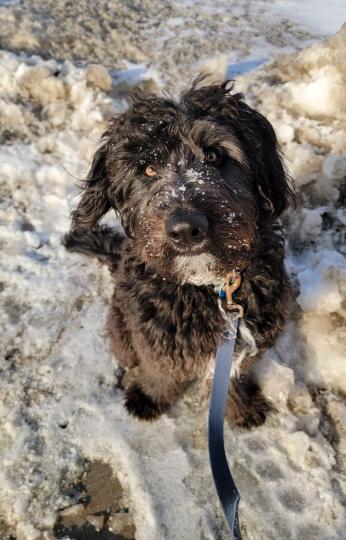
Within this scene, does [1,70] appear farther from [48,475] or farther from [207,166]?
[48,475]

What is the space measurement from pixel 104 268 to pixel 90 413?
1.26m

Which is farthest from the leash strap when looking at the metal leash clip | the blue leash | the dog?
the dog

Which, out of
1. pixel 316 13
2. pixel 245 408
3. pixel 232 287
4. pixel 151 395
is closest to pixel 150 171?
pixel 232 287

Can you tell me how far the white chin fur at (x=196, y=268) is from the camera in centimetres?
209

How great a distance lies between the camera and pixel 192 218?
74.6 inches

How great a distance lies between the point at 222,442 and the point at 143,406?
1.06m

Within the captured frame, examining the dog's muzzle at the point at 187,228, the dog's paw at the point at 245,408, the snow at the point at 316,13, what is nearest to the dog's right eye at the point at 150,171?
the dog's muzzle at the point at 187,228

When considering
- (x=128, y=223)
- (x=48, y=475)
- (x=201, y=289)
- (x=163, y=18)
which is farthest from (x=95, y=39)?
(x=48, y=475)

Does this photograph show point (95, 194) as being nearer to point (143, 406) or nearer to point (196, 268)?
point (196, 268)

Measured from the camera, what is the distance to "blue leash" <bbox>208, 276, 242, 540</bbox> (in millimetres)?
1888

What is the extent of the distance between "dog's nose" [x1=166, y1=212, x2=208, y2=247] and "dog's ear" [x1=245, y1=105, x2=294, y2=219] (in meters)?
0.62

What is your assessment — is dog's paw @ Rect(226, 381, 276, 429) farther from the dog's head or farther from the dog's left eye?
the dog's left eye

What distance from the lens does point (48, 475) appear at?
271cm

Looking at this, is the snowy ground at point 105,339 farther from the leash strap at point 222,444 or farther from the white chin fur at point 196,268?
the white chin fur at point 196,268
